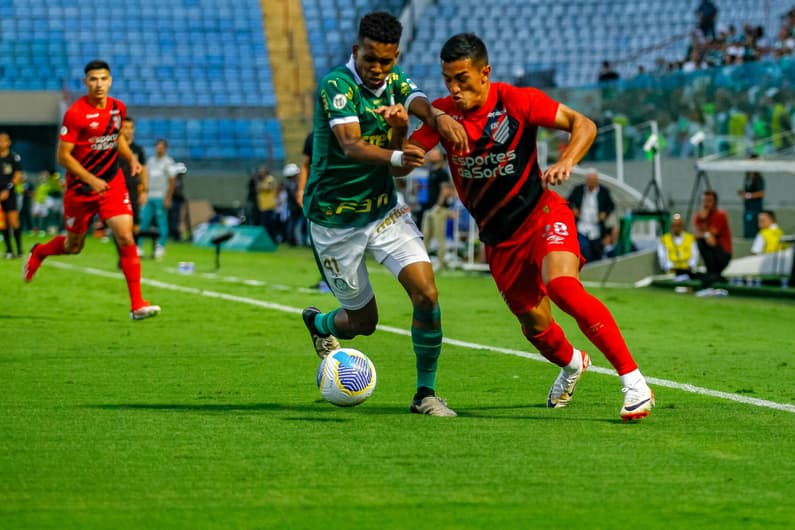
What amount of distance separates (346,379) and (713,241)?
Answer: 1259 cm

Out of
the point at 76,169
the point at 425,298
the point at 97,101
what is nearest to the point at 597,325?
the point at 425,298

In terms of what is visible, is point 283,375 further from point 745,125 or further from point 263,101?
point 263,101

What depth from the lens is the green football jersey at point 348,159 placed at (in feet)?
24.4

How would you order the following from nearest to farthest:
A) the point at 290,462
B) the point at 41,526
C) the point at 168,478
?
the point at 41,526 < the point at 168,478 < the point at 290,462

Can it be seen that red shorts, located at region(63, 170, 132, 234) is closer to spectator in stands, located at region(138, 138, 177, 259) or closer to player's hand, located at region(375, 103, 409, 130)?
player's hand, located at region(375, 103, 409, 130)

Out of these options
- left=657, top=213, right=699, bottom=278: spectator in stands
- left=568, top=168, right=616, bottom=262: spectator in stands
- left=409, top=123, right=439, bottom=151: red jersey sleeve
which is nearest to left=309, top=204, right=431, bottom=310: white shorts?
left=409, top=123, right=439, bottom=151: red jersey sleeve

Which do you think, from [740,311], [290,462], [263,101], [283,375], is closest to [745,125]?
[740,311]

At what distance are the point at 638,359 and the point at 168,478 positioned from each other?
235 inches

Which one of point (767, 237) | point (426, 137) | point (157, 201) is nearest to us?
point (426, 137)

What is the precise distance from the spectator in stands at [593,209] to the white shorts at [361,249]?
14179 mm

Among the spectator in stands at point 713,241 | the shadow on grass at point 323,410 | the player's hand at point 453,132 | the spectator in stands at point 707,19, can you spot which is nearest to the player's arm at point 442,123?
the player's hand at point 453,132

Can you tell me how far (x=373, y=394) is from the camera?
851 cm

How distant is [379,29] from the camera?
23.6ft

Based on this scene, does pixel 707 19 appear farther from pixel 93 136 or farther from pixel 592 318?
pixel 592 318
